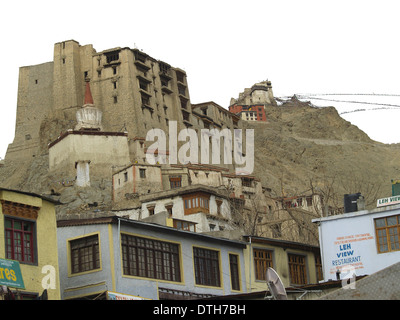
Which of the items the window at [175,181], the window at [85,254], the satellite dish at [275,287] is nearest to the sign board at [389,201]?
the window at [85,254]

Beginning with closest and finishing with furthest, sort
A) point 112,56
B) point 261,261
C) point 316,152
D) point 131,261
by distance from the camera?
1. point 131,261
2. point 261,261
3. point 112,56
4. point 316,152

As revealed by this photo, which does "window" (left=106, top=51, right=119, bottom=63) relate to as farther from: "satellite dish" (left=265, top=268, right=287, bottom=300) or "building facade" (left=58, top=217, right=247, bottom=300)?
"satellite dish" (left=265, top=268, right=287, bottom=300)

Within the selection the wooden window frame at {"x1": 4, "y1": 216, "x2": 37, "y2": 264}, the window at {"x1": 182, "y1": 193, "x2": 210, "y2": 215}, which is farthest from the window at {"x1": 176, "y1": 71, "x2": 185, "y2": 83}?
the wooden window frame at {"x1": 4, "y1": 216, "x2": 37, "y2": 264}

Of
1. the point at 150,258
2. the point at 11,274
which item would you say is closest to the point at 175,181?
the point at 150,258

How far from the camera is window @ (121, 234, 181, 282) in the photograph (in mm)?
30906

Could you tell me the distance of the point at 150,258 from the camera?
3192 cm

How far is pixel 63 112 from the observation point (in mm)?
A: 101375

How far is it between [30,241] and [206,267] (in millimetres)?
9528

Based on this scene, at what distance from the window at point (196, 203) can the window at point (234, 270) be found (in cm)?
3052

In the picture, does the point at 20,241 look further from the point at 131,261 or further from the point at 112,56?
the point at 112,56

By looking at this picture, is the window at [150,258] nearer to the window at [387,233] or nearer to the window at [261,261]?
the window at [261,261]

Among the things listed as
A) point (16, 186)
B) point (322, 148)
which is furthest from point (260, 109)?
point (16, 186)

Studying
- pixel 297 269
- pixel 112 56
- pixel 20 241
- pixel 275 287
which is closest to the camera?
pixel 275 287
